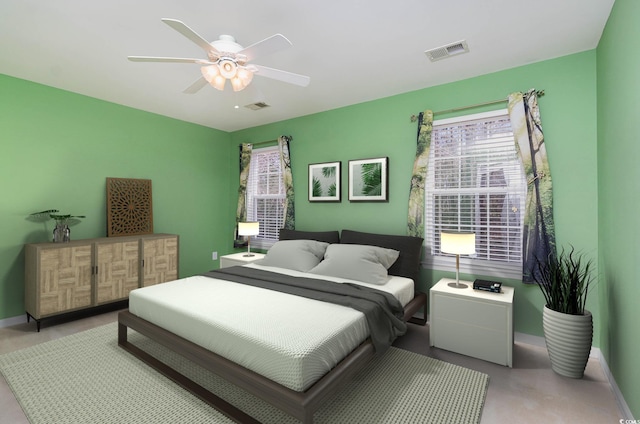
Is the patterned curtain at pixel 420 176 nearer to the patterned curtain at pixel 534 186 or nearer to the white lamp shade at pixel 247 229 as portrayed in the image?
the patterned curtain at pixel 534 186

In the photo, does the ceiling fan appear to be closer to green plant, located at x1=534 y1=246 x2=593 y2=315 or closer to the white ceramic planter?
green plant, located at x1=534 y1=246 x2=593 y2=315

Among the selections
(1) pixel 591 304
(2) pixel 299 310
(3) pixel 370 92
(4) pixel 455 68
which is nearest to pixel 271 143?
(3) pixel 370 92

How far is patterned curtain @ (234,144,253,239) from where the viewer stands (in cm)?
499

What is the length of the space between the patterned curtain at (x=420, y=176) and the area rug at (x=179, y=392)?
4.47ft

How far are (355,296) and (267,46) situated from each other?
1.88 metres

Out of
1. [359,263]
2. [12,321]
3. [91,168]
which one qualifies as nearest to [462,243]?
[359,263]

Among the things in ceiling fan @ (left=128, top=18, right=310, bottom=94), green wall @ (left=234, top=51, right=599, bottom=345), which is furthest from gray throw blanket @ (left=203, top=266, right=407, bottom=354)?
ceiling fan @ (left=128, top=18, right=310, bottom=94)

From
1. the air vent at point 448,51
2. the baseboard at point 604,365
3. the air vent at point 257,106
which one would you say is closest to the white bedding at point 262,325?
the baseboard at point 604,365

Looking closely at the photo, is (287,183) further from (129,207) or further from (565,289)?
(565,289)

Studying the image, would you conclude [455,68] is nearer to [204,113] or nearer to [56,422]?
[204,113]

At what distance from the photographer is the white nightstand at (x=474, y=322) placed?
2398mm

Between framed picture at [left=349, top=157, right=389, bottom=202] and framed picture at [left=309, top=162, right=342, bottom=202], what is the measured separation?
8.3 inches

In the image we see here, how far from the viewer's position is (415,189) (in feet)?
11.0

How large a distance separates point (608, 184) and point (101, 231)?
524cm
